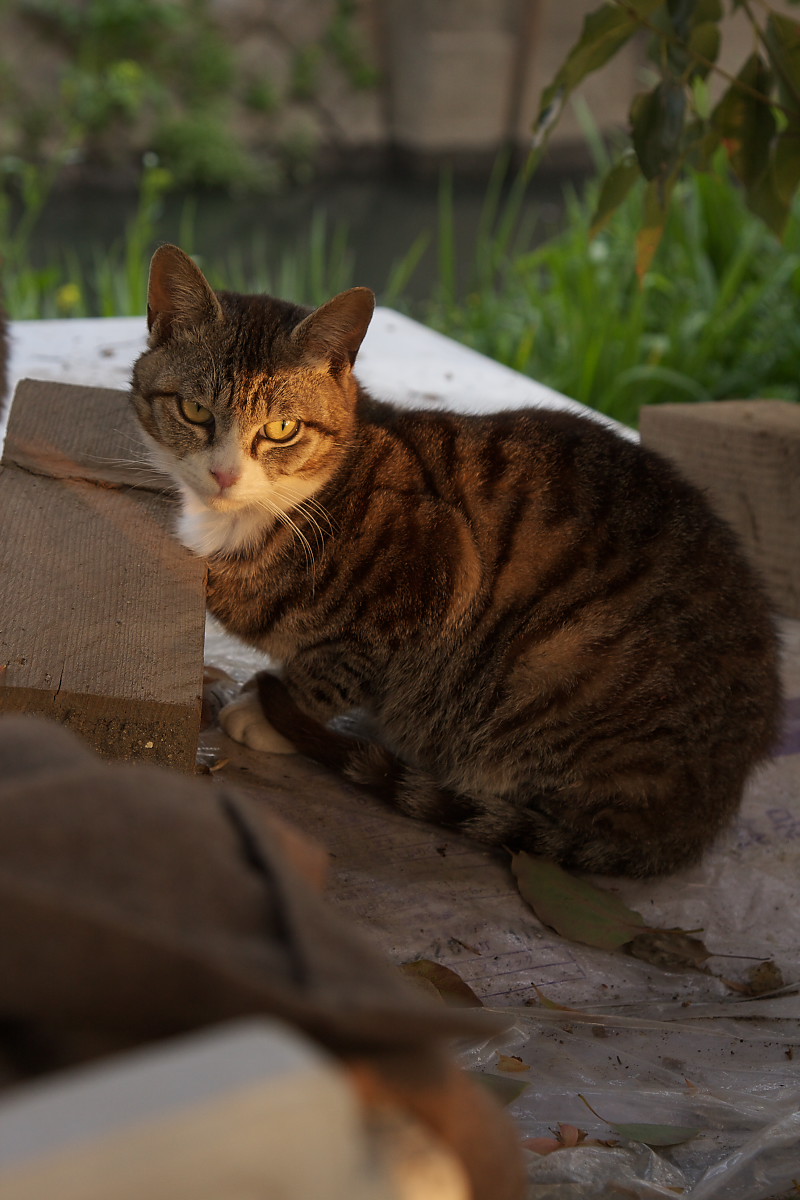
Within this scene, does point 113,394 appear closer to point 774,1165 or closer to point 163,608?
point 163,608

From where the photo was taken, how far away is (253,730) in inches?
68.1

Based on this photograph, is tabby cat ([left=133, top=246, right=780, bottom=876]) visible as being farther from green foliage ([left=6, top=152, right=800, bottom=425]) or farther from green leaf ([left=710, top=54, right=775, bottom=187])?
green foliage ([left=6, top=152, right=800, bottom=425])

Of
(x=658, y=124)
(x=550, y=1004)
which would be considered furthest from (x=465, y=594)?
(x=658, y=124)

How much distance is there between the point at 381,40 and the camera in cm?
962

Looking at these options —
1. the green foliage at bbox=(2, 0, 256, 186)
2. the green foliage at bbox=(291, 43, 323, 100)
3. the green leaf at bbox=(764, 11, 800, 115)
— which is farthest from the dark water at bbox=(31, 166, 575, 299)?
the green leaf at bbox=(764, 11, 800, 115)

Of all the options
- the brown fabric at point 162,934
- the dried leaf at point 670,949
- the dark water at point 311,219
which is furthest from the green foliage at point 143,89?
the brown fabric at point 162,934

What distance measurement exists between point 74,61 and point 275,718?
8.75 metres

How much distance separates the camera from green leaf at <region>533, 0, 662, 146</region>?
1844mm

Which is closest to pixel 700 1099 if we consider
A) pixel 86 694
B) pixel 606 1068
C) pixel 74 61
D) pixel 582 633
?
pixel 606 1068

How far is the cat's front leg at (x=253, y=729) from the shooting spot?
5.67ft

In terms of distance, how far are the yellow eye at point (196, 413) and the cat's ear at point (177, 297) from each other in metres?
0.12

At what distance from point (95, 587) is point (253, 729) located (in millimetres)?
393

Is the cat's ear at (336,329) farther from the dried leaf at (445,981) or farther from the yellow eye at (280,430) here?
the dried leaf at (445,981)

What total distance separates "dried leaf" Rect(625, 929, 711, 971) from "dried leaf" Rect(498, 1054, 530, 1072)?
1.05ft
